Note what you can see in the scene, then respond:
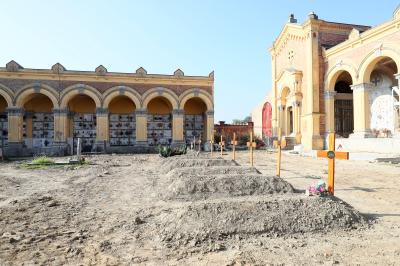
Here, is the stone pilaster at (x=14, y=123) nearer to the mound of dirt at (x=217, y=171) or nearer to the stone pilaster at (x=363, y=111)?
the mound of dirt at (x=217, y=171)

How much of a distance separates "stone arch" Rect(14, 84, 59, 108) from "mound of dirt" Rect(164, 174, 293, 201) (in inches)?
885

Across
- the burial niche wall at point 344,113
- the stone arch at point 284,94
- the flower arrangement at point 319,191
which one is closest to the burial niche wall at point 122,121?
the stone arch at point 284,94

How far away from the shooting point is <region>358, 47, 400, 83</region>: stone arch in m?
18.5

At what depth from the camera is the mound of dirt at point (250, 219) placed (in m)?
4.76

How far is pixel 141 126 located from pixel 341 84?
1735 centimetres

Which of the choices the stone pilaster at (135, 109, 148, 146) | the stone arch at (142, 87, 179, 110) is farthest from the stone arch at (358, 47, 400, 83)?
the stone pilaster at (135, 109, 148, 146)

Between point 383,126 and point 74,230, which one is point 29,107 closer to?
point 74,230

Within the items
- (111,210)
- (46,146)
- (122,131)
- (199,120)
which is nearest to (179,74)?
(199,120)

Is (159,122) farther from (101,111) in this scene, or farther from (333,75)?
(333,75)

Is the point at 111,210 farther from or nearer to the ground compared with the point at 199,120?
nearer to the ground

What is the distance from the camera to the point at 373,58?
1989cm

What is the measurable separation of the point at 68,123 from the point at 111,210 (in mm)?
24028

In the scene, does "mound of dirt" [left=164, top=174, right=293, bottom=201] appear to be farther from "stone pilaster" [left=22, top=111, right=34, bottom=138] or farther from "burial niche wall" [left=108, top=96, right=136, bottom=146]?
"stone pilaster" [left=22, top=111, right=34, bottom=138]

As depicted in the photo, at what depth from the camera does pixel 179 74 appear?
29.1 metres
